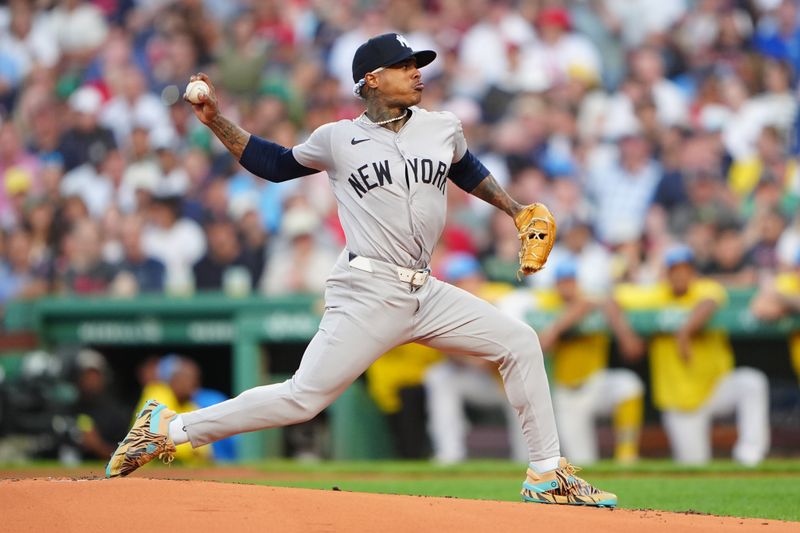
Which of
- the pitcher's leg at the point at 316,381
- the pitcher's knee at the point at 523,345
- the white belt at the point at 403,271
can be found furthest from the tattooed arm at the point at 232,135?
the pitcher's knee at the point at 523,345

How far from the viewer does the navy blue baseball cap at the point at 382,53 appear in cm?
505

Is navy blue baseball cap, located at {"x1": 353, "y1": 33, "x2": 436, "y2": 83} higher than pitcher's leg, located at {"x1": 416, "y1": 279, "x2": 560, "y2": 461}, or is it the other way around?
navy blue baseball cap, located at {"x1": 353, "y1": 33, "x2": 436, "y2": 83}

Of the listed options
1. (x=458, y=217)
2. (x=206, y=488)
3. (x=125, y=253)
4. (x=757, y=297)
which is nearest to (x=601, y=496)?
(x=206, y=488)

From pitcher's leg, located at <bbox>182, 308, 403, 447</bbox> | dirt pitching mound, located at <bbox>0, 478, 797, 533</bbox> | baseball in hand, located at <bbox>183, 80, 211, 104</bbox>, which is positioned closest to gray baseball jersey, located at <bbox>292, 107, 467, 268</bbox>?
pitcher's leg, located at <bbox>182, 308, 403, 447</bbox>

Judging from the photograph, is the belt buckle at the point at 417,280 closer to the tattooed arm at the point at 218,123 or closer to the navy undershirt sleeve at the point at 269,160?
the navy undershirt sleeve at the point at 269,160

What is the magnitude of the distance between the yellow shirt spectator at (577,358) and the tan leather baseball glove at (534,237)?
4452 mm

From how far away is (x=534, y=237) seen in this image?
201 inches

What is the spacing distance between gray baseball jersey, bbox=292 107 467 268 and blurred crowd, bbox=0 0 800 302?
510 centimetres

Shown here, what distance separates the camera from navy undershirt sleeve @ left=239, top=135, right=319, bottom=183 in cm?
513

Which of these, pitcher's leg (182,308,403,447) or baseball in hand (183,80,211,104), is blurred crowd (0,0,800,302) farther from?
baseball in hand (183,80,211,104)

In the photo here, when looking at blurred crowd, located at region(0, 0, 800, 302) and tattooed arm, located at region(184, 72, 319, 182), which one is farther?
blurred crowd, located at region(0, 0, 800, 302)

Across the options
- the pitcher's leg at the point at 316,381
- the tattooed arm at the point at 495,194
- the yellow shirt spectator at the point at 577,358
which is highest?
the tattooed arm at the point at 495,194

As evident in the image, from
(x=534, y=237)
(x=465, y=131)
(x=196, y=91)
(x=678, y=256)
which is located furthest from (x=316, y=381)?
(x=465, y=131)

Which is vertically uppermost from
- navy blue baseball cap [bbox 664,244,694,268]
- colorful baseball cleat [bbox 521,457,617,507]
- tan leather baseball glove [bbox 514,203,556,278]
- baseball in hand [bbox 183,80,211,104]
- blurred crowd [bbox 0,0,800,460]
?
blurred crowd [bbox 0,0,800,460]
